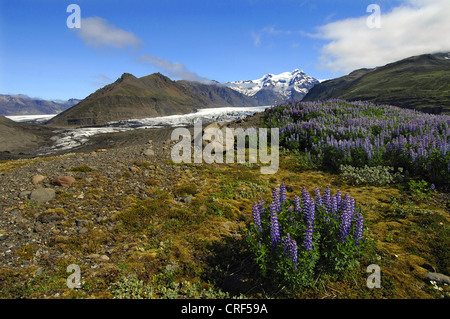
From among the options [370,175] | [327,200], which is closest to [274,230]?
[327,200]

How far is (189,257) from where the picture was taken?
553 centimetres

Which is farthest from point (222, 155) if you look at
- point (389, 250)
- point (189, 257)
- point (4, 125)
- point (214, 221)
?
point (4, 125)

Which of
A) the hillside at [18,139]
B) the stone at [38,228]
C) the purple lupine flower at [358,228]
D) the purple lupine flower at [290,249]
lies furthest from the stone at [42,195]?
the hillside at [18,139]

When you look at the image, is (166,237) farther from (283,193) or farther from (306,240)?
(306,240)

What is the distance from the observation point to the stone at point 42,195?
752 centimetres

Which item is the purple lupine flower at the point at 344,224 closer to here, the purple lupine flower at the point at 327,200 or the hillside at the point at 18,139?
the purple lupine flower at the point at 327,200

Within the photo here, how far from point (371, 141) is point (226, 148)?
26.1ft

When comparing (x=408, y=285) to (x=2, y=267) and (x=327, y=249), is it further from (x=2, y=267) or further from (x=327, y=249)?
(x=2, y=267)

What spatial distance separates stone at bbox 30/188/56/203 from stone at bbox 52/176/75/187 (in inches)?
23.3

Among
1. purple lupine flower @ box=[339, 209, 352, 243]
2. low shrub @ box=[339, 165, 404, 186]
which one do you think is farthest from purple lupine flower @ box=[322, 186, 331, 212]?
low shrub @ box=[339, 165, 404, 186]

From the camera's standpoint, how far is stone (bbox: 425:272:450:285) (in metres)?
4.49

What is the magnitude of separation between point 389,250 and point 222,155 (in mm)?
9247

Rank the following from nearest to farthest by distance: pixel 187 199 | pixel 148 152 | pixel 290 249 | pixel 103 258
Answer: pixel 290 249
pixel 103 258
pixel 187 199
pixel 148 152

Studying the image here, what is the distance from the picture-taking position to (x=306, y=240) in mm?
4035
